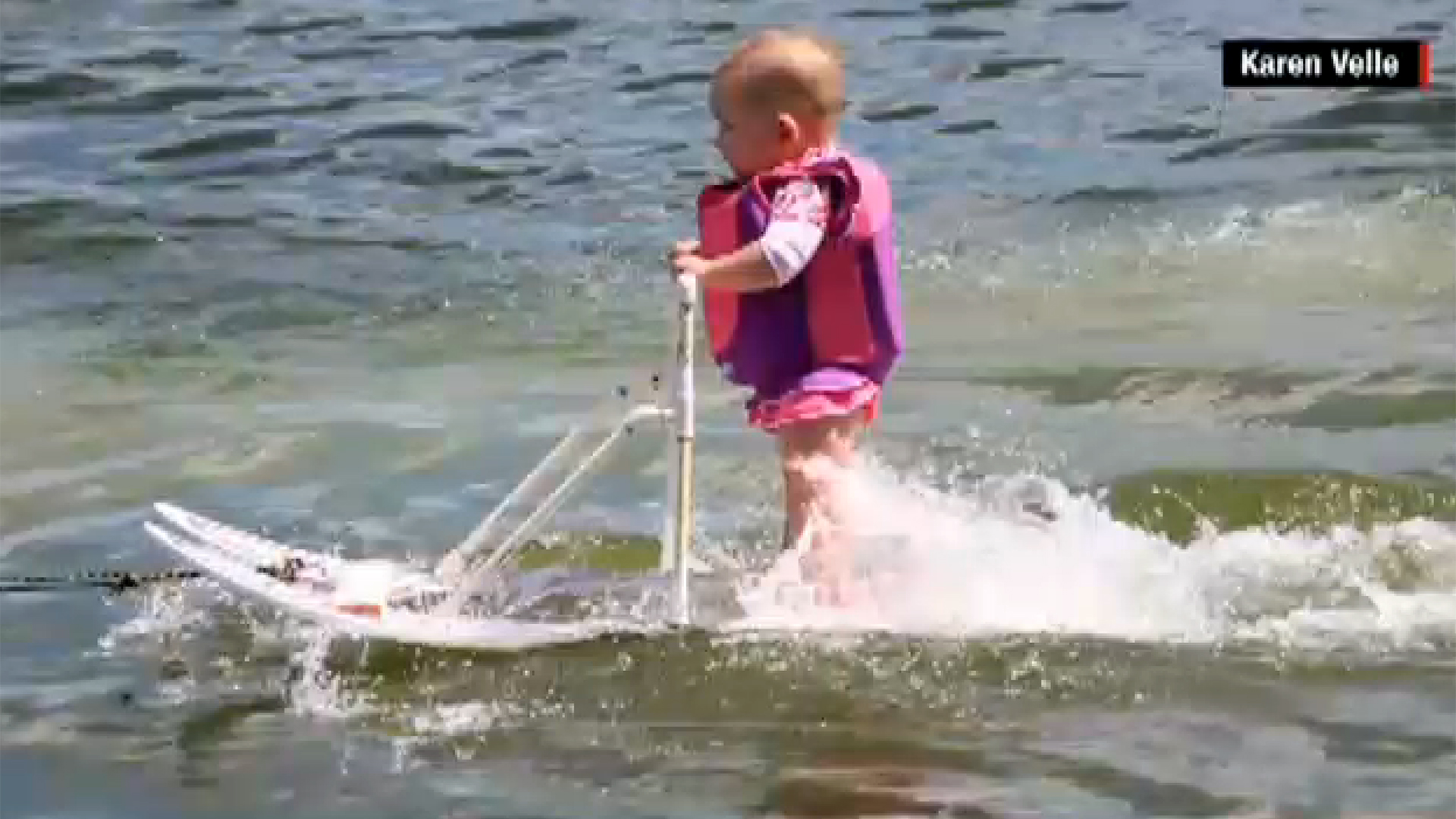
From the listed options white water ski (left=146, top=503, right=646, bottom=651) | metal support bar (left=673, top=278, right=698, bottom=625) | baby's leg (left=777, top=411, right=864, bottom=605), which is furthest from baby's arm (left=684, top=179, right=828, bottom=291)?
white water ski (left=146, top=503, right=646, bottom=651)

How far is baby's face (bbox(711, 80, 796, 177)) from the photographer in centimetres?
688

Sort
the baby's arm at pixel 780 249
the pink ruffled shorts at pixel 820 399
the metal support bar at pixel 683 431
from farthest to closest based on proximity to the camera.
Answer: the pink ruffled shorts at pixel 820 399 < the baby's arm at pixel 780 249 < the metal support bar at pixel 683 431

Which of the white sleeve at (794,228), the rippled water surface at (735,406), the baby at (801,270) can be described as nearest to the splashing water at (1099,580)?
the rippled water surface at (735,406)

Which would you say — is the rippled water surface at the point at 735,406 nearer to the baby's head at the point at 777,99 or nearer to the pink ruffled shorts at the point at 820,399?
the pink ruffled shorts at the point at 820,399

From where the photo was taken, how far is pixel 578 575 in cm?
743

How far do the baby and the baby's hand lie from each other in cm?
1

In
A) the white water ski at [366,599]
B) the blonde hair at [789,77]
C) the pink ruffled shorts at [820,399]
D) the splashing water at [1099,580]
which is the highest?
the blonde hair at [789,77]

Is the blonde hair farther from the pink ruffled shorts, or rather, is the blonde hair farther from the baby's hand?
the pink ruffled shorts

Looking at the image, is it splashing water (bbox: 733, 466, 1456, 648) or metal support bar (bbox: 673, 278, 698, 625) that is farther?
splashing water (bbox: 733, 466, 1456, 648)

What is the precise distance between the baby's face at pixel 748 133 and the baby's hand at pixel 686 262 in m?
0.37

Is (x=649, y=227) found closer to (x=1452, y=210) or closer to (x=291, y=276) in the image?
(x=291, y=276)

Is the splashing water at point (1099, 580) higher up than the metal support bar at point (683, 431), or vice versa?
the metal support bar at point (683, 431)

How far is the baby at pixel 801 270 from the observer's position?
6781mm

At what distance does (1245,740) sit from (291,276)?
707 centimetres
